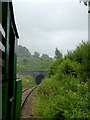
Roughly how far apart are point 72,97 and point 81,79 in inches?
107

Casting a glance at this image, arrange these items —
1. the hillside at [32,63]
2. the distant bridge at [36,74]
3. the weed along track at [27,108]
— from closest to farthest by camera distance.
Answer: the weed along track at [27,108]
the distant bridge at [36,74]
the hillside at [32,63]

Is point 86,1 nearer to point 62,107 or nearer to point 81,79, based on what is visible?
point 62,107

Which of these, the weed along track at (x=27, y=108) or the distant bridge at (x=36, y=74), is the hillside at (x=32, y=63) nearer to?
the distant bridge at (x=36, y=74)

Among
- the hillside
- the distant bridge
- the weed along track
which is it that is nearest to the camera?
the weed along track

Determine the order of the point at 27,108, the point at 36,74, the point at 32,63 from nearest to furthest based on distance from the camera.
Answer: the point at 27,108, the point at 36,74, the point at 32,63

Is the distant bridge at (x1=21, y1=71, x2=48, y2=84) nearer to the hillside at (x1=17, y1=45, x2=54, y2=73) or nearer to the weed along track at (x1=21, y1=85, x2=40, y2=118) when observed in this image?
the hillside at (x1=17, y1=45, x2=54, y2=73)

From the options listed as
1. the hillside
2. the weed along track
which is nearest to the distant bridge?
the hillside

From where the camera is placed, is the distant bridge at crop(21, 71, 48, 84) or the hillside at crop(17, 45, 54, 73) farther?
the hillside at crop(17, 45, 54, 73)

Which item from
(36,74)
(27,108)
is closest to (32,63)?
(36,74)

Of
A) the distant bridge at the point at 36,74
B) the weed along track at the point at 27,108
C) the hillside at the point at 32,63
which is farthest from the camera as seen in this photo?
the hillside at the point at 32,63

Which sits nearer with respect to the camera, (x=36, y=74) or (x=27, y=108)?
(x=27, y=108)

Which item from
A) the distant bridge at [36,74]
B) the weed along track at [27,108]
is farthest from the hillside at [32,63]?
the weed along track at [27,108]

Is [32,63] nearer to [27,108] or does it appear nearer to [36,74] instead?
[36,74]

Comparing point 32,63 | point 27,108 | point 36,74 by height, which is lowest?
point 27,108
